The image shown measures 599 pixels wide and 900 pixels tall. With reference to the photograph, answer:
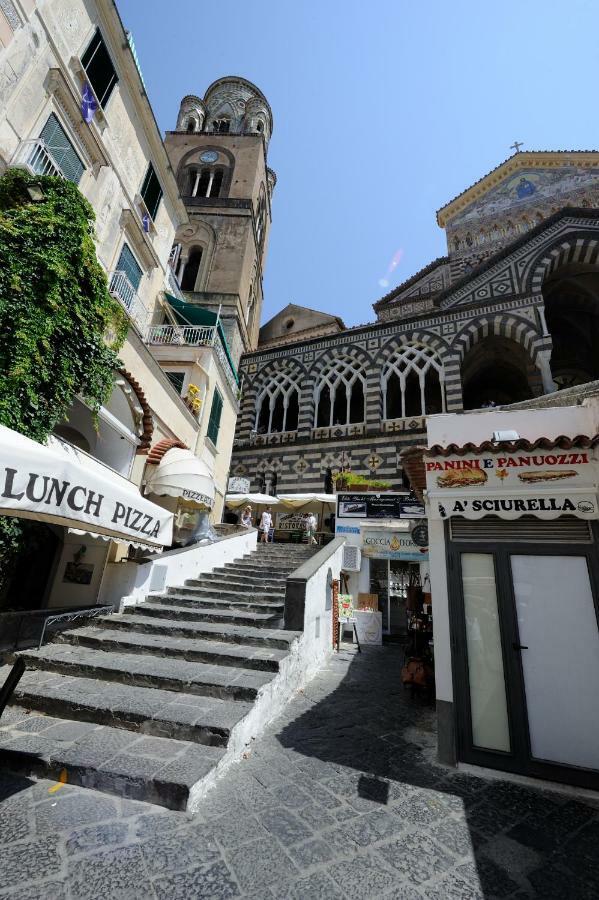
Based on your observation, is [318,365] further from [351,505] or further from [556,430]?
[556,430]

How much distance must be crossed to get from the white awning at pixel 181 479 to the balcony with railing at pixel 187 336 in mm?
4642

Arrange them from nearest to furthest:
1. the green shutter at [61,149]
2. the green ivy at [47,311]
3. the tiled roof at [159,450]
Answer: the green ivy at [47,311]
the green shutter at [61,149]
the tiled roof at [159,450]

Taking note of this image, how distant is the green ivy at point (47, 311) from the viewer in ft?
17.7

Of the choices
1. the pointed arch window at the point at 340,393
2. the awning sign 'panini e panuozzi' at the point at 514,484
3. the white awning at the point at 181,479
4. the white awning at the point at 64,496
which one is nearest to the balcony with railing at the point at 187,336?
the white awning at the point at 181,479

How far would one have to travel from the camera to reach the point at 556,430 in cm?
514

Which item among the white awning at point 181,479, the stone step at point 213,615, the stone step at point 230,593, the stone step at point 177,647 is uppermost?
the white awning at point 181,479

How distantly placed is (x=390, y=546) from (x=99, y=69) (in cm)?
1447

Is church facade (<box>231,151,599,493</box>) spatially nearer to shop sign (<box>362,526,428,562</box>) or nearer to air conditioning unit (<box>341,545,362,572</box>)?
shop sign (<box>362,526,428,562</box>)

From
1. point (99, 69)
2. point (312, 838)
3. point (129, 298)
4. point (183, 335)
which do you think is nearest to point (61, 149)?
point (99, 69)

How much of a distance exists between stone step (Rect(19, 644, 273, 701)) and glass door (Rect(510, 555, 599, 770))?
271 centimetres

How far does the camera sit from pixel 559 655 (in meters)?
3.72

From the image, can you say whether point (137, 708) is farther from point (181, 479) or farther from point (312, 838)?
point (181, 479)

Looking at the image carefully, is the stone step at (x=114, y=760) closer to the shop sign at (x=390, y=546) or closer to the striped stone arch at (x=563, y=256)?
the shop sign at (x=390, y=546)

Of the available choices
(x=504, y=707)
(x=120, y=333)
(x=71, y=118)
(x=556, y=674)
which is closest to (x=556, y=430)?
(x=556, y=674)
